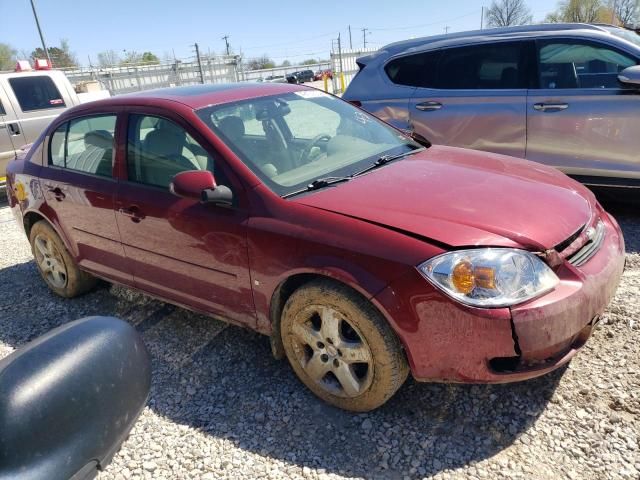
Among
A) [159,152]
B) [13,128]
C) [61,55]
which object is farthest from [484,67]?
[61,55]

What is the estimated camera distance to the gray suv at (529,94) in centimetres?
449

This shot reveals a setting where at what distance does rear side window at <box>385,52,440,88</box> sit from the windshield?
201cm

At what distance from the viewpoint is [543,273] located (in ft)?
7.19

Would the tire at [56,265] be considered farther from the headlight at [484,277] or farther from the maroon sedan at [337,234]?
the headlight at [484,277]

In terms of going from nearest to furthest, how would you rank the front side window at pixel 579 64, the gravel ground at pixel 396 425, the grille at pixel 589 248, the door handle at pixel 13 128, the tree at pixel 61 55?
the gravel ground at pixel 396 425 < the grille at pixel 589 248 < the front side window at pixel 579 64 < the door handle at pixel 13 128 < the tree at pixel 61 55

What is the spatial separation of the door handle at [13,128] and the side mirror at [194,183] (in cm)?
703

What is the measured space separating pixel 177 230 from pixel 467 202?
166cm

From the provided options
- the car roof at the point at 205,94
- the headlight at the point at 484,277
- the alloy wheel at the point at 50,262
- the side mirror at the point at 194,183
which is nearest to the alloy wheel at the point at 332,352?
the headlight at the point at 484,277

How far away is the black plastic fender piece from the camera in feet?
2.98

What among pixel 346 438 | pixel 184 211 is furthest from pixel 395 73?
pixel 346 438

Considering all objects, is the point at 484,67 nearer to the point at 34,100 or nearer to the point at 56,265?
the point at 56,265

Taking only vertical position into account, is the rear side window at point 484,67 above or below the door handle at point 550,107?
above

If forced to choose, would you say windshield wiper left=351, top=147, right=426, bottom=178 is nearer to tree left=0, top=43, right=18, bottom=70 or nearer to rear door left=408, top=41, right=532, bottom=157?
rear door left=408, top=41, right=532, bottom=157

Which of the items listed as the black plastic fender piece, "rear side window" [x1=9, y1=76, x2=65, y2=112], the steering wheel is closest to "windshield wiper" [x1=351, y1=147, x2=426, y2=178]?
the steering wheel
